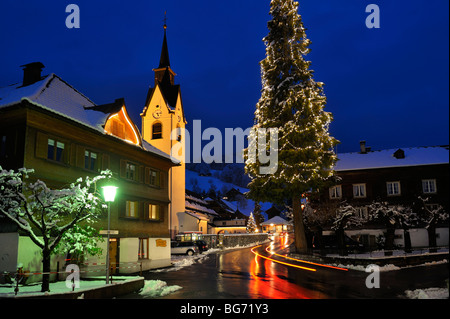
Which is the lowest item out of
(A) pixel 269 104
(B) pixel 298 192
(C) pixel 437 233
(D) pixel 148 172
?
(C) pixel 437 233

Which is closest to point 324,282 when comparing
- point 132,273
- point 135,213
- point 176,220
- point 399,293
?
point 399,293

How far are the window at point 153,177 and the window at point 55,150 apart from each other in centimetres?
990

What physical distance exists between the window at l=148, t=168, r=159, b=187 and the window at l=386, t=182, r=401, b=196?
26.6 m

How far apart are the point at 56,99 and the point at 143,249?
1356cm

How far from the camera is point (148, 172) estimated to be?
31172 millimetres

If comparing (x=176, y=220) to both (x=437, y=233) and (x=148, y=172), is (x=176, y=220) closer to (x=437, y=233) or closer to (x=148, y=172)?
(x=148, y=172)

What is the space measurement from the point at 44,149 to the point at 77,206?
625 cm

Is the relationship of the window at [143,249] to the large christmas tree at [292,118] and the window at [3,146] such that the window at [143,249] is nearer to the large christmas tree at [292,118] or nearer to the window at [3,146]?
the large christmas tree at [292,118]

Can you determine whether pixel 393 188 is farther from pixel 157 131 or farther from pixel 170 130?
pixel 157 131

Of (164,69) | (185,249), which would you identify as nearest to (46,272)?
(185,249)

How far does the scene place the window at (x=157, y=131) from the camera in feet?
204

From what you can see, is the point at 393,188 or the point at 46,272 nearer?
the point at 46,272

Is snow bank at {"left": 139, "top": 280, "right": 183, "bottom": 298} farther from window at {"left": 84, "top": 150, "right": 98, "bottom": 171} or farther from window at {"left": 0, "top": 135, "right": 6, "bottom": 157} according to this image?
window at {"left": 0, "top": 135, "right": 6, "bottom": 157}

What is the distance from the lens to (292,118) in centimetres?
3073
